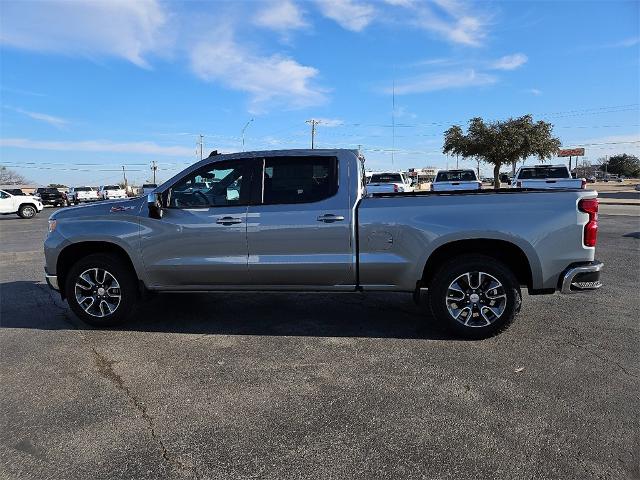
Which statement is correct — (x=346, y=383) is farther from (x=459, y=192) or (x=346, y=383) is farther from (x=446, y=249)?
(x=459, y=192)

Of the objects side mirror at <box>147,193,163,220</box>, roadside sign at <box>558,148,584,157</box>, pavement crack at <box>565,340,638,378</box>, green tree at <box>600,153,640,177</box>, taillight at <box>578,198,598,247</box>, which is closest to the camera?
pavement crack at <box>565,340,638,378</box>

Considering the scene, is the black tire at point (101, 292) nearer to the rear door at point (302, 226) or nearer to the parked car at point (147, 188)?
the parked car at point (147, 188)

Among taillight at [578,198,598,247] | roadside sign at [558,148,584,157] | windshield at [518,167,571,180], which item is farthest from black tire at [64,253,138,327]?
roadside sign at [558,148,584,157]

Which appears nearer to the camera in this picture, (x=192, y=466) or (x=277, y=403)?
(x=192, y=466)

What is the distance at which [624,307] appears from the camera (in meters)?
5.96

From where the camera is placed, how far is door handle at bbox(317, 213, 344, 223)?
496cm

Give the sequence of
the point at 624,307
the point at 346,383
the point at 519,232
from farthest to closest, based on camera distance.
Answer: the point at 624,307 < the point at 519,232 < the point at 346,383

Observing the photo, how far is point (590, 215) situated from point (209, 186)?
3.78m

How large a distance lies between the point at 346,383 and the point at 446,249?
5.89ft

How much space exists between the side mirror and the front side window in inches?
4.3

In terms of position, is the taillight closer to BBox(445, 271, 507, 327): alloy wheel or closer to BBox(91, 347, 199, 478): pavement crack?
BBox(445, 271, 507, 327): alloy wheel

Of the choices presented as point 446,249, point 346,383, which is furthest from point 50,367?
point 446,249

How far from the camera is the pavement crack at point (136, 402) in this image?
113 inches

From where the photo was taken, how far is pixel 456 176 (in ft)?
90.1
